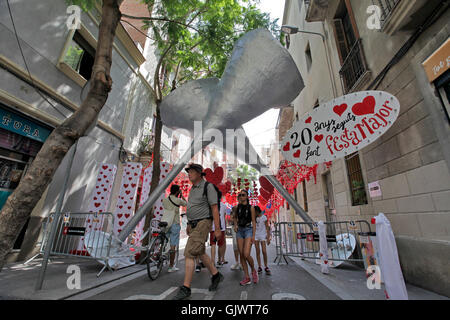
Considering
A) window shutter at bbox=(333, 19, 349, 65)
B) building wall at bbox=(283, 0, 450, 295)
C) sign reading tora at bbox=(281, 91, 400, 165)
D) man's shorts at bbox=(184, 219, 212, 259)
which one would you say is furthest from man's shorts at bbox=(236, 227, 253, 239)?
window shutter at bbox=(333, 19, 349, 65)

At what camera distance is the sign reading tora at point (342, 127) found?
329 centimetres

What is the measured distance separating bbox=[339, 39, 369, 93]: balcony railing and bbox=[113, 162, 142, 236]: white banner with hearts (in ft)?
23.9

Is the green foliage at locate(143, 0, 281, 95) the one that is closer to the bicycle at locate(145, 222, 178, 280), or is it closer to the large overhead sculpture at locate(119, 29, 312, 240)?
the large overhead sculpture at locate(119, 29, 312, 240)

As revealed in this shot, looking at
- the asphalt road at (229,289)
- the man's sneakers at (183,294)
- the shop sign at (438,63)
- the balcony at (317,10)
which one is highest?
the balcony at (317,10)

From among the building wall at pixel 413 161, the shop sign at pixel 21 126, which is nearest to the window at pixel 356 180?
the building wall at pixel 413 161

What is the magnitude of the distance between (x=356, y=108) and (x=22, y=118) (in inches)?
325

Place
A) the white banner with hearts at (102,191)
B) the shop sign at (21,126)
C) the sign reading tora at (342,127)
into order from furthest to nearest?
the white banner with hearts at (102,191) < the shop sign at (21,126) < the sign reading tora at (342,127)

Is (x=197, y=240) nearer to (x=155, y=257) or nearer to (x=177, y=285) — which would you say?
(x=177, y=285)

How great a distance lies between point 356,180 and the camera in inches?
230

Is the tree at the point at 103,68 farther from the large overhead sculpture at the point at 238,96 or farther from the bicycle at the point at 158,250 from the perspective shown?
the bicycle at the point at 158,250

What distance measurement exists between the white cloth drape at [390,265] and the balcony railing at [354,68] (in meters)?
4.15

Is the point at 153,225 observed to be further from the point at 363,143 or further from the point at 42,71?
the point at 363,143

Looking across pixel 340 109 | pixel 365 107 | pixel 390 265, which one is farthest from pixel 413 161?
pixel 390 265
